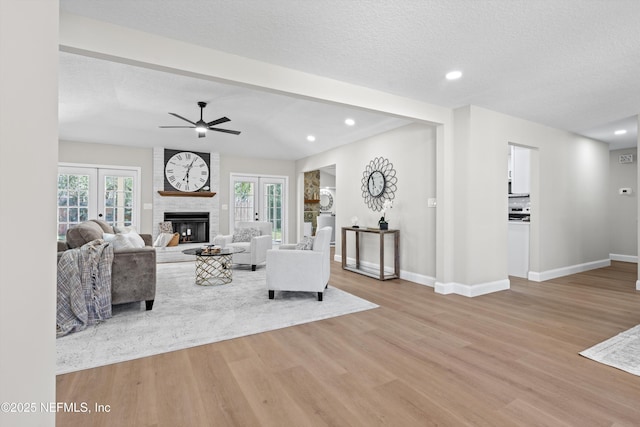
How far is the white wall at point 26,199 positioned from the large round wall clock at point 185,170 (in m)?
6.80

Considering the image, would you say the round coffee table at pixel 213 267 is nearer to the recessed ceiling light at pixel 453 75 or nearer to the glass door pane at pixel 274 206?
the glass door pane at pixel 274 206

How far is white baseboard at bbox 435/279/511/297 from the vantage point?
4.08 metres

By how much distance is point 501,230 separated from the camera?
4422mm

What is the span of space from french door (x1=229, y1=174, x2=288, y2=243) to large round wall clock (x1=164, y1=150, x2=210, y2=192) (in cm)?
75

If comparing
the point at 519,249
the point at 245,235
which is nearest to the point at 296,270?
the point at 245,235

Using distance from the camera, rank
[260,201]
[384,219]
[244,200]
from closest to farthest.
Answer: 1. [384,219]
2. [244,200]
3. [260,201]

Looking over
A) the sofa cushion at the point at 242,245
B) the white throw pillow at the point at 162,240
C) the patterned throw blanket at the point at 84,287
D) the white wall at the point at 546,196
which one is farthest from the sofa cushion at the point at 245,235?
the white wall at the point at 546,196

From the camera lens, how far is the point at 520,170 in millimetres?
5582

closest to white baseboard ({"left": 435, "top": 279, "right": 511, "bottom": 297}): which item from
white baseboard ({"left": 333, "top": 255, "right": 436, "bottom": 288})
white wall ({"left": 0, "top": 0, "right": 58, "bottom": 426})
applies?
white baseboard ({"left": 333, "top": 255, "right": 436, "bottom": 288})

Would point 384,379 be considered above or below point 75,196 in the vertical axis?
below

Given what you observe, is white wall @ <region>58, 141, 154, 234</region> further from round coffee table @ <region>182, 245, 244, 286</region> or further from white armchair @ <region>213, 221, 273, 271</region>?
round coffee table @ <region>182, 245, 244, 286</region>

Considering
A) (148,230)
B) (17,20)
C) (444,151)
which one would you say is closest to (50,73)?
(17,20)

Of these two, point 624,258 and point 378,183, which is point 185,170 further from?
point 624,258

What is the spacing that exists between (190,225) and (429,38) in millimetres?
6562
